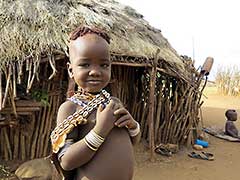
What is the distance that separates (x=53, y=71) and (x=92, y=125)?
4009mm

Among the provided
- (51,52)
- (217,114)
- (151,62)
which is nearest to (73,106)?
(51,52)

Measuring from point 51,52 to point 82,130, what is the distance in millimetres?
4212

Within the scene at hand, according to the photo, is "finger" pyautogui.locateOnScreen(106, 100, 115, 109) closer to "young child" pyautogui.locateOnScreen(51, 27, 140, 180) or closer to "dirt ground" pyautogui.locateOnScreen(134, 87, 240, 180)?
"young child" pyautogui.locateOnScreen(51, 27, 140, 180)

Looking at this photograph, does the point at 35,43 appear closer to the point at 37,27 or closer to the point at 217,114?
the point at 37,27


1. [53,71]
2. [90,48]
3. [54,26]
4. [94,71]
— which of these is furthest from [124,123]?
[54,26]

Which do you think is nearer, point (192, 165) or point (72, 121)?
point (72, 121)

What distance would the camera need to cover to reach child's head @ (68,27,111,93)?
1576 mm

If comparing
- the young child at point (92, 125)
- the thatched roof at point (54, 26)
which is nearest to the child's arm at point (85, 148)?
the young child at point (92, 125)

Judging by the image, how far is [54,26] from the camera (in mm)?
5973

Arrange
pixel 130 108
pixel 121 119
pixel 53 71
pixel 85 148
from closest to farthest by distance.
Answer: pixel 85 148 < pixel 121 119 < pixel 53 71 < pixel 130 108

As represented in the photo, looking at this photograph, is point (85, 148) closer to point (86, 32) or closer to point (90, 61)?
point (90, 61)

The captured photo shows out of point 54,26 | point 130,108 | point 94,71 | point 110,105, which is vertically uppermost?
point 54,26

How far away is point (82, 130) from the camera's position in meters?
1.59

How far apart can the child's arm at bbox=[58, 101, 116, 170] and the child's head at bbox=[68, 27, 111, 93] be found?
0.13m
